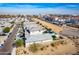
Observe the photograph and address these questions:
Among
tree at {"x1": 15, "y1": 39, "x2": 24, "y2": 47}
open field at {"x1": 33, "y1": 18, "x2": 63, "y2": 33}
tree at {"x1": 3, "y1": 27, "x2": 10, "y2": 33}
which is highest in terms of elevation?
open field at {"x1": 33, "y1": 18, "x2": 63, "y2": 33}

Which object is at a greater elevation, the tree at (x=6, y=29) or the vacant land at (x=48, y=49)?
the tree at (x=6, y=29)

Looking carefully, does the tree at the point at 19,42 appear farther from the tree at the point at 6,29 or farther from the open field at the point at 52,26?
the open field at the point at 52,26

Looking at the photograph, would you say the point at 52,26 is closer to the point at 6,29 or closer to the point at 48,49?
the point at 48,49

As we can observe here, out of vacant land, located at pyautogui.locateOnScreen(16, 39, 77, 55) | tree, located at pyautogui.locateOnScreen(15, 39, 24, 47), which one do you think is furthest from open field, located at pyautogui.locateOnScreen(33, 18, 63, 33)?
tree, located at pyautogui.locateOnScreen(15, 39, 24, 47)

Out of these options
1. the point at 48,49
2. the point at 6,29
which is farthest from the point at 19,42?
the point at 48,49

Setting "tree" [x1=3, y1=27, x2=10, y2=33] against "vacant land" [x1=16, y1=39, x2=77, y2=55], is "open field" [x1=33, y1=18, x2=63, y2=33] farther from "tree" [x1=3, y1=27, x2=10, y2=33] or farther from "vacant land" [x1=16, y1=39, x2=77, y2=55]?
"tree" [x1=3, y1=27, x2=10, y2=33]

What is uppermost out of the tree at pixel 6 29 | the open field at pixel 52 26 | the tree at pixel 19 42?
the open field at pixel 52 26

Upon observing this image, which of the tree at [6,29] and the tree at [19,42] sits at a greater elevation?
the tree at [6,29]

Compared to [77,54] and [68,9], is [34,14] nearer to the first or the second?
[68,9]

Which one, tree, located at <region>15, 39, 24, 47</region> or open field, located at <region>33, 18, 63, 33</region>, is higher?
open field, located at <region>33, 18, 63, 33</region>

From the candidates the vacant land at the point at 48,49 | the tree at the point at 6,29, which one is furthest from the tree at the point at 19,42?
the tree at the point at 6,29

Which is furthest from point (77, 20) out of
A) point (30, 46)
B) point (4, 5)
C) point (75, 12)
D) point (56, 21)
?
point (4, 5)
